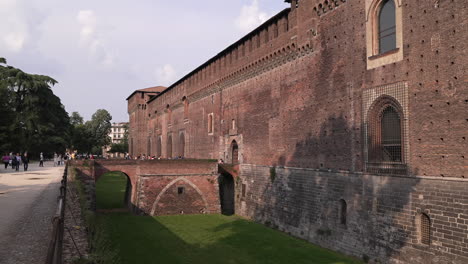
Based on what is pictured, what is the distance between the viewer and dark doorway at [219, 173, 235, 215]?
22172 millimetres

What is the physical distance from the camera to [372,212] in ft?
37.7

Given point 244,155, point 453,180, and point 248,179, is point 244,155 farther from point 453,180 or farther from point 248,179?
point 453,180

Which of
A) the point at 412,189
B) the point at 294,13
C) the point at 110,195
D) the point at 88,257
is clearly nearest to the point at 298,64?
the point at 294,13

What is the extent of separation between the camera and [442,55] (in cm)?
966

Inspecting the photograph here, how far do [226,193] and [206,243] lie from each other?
750 cm

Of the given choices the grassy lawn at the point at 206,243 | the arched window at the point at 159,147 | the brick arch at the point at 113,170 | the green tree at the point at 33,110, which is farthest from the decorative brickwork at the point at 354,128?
the green tree at the point at 33,110

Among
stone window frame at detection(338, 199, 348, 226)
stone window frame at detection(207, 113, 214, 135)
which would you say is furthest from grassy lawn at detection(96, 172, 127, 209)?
stone window frame at detection(338, 199, 348, 226)

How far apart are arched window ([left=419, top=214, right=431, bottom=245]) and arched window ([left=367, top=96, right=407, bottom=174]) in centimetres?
128

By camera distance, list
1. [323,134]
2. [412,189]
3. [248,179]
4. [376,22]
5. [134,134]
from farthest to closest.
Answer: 1. [134,134]
2. [248,179]
3. [323,134]
4. [376,22]
5. [412,189]

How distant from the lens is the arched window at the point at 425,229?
9898 mm

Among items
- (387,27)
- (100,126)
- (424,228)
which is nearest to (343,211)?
(424,228)

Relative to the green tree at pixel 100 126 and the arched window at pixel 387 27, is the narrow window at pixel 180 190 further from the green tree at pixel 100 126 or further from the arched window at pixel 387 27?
the green tree at pixel 100 126

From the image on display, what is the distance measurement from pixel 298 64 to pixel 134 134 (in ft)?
111

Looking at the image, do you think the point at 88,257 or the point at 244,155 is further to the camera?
the point at 244,155
